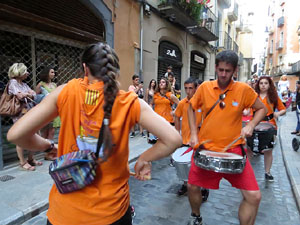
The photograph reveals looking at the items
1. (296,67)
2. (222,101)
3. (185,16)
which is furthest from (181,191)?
(296,67)

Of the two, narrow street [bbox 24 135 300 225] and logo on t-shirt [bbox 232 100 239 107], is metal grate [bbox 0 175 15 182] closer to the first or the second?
narrow street [bbox 24 135 300 225]

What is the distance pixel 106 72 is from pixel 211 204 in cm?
300

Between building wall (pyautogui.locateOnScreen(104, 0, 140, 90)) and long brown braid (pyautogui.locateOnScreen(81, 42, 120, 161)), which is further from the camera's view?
building wall (pyautogui.locateOnScreen(104, 0, 140, 90))

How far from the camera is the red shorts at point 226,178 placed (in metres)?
2.32

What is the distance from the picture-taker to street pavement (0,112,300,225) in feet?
10.1

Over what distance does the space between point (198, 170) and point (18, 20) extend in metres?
4.76

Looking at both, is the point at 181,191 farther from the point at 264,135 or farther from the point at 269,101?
the point at 269,101

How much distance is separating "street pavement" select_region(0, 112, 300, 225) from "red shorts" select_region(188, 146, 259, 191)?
790 mm

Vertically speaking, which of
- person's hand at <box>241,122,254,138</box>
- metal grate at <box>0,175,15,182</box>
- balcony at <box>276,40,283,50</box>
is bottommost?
metal grate at <box>0,175,15,182</box>

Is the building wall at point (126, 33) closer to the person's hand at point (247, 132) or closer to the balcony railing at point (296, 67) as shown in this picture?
the person's hand at point (247, 132)

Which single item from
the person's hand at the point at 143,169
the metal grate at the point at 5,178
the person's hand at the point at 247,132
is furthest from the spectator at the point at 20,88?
→ the person's hand at the point at 247,132

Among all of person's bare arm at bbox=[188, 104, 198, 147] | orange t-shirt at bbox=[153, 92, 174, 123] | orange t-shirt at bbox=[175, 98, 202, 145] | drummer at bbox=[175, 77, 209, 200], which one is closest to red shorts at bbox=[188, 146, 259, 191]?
person's bare arm at bbox=[188, 104, 198, 147]

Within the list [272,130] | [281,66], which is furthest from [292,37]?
[272,130]

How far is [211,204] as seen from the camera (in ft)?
11.6
